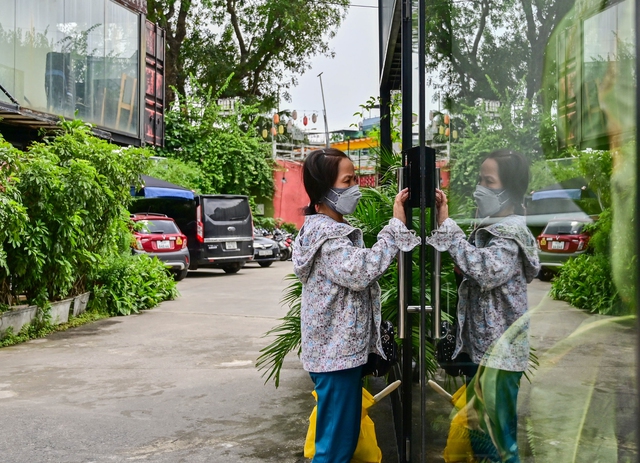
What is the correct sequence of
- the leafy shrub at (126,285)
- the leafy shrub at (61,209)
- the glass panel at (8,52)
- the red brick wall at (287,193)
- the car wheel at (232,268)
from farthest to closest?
1. the red brick wall at (287,193)
2. the car wheel at (232,268)
3. the glass panel at (8,52)
4. the leafy shrub at (126,285)
5. the leafy shrub at (61,209)

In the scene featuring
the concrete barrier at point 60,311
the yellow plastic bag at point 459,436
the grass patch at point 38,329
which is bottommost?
the grass patch at point 38,329

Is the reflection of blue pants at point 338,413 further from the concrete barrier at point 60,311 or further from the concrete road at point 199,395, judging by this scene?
the concrete barrier at point 60,311

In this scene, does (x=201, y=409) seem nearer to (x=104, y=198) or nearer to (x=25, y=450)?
(x=25, y=450)

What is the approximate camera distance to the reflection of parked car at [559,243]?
169 cm

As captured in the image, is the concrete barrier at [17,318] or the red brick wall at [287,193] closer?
the concrete barrier at [17,318]

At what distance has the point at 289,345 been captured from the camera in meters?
4.43

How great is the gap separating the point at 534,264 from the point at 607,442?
57 cm

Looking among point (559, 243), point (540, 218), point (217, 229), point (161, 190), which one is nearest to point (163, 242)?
point (161, 190)

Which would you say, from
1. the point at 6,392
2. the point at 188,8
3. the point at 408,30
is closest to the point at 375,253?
the point at 408,30

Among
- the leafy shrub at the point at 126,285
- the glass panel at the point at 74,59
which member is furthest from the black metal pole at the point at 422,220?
the glass panel at the point at 74,59

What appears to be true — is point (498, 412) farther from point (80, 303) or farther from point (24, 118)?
point (24, 118)

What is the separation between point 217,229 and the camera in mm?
17016

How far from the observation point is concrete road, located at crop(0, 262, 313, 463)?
4.15 metres

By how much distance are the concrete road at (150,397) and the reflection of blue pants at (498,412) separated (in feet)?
5.56
